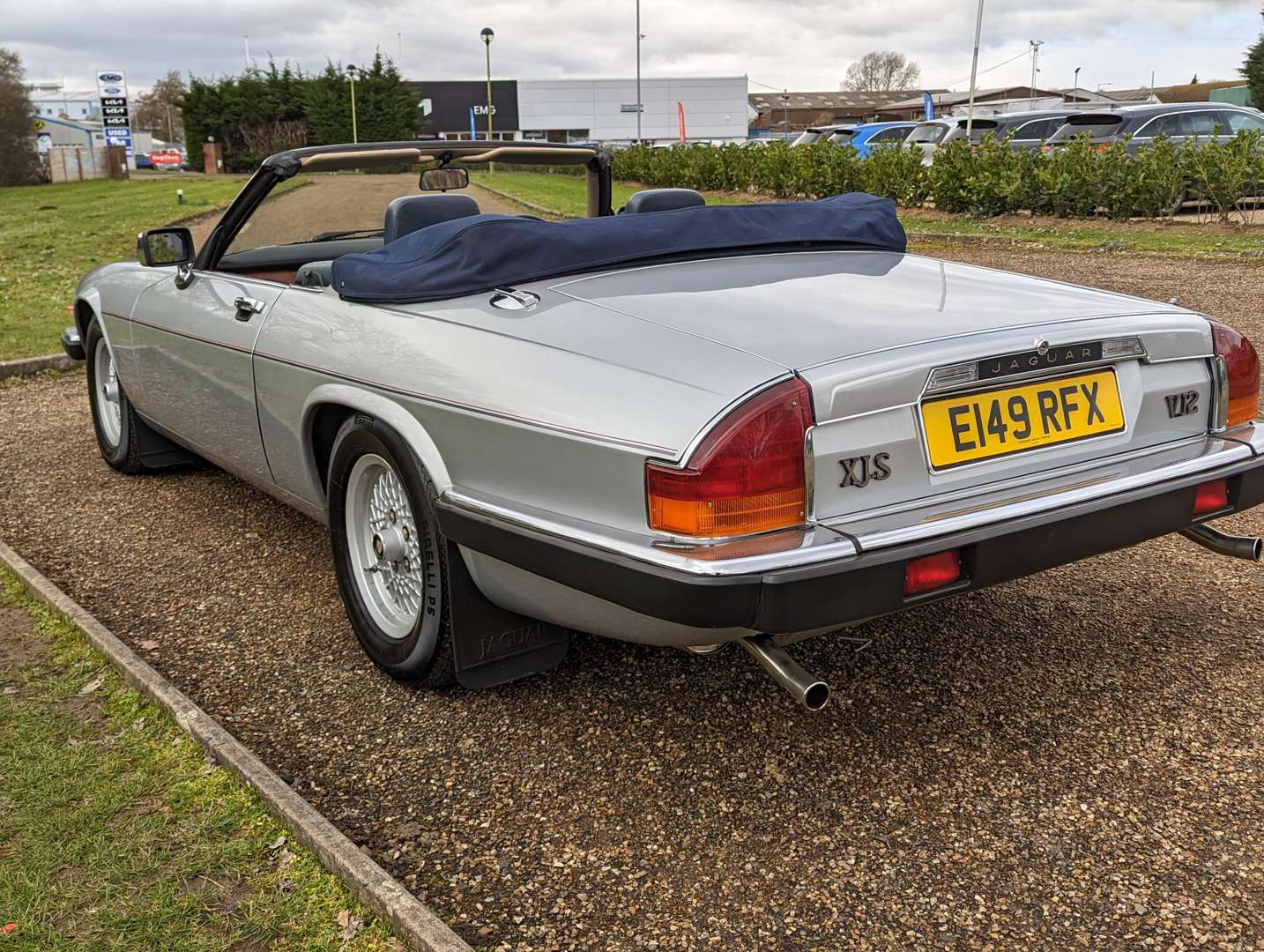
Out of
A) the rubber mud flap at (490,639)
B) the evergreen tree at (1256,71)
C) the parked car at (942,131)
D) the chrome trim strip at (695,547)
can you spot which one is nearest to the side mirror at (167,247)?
the rubber mud flap at (490,639)

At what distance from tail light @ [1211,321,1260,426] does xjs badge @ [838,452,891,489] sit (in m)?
1.23

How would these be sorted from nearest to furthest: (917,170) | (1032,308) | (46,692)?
(1032,308) → (46,692) → (917,170)

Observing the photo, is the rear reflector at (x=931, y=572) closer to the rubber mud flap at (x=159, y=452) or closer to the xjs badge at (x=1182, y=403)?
the xjs badge at (x=1182, y=403)

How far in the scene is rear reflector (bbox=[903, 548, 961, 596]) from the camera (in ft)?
7.39

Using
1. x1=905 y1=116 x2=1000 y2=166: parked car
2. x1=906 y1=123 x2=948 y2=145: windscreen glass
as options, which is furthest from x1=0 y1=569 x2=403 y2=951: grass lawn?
x1=906 y1=123 x2=948 y2=145: windscreen glass

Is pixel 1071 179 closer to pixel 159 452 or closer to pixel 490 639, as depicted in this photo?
pixel 159 452

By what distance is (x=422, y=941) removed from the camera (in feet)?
6.53

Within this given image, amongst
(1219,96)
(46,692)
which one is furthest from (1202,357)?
(1219,96)

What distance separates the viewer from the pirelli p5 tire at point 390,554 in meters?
2.81

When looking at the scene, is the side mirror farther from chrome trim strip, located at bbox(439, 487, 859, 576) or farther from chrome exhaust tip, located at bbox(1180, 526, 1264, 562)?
chrome exhaust tip, located at bbox(1180, 526, 1264, 562)

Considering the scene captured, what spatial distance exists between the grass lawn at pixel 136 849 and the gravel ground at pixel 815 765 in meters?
0.20

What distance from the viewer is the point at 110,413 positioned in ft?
17.9

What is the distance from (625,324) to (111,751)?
1.69 meters

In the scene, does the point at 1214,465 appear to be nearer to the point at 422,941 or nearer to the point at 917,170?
the point at 422,941
